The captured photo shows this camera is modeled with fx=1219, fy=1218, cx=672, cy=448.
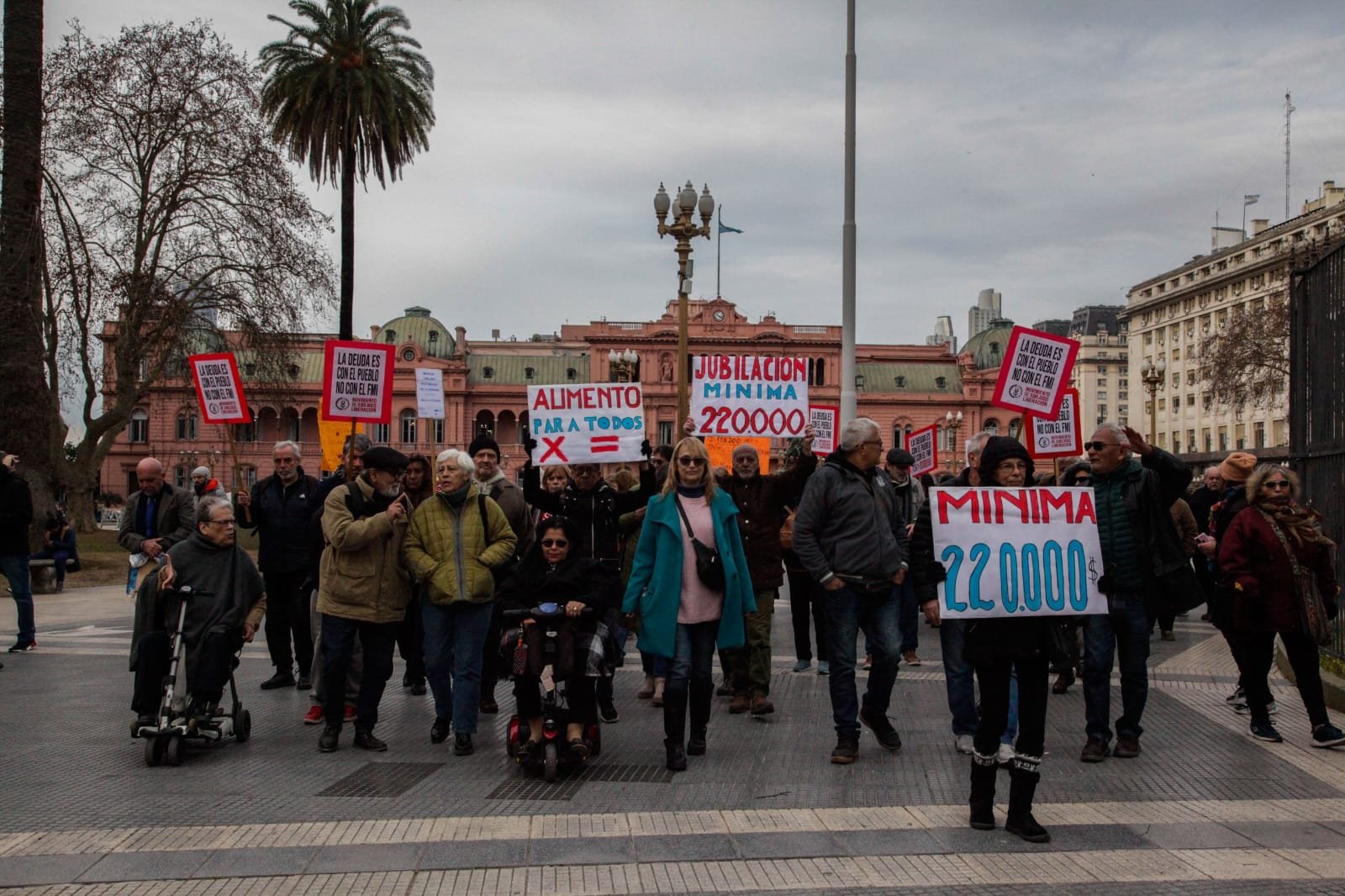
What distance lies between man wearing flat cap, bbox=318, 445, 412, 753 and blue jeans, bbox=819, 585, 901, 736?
8.99 feet

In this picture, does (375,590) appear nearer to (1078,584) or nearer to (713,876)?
(713,876)

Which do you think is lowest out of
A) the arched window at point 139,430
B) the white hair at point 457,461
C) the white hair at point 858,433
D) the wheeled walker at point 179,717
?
the wheeled walker at point 179,717

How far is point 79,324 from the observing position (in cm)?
3073

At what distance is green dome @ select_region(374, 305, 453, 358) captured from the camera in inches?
3856

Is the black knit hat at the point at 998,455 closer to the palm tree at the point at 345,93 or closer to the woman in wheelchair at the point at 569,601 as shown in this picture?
the woman in wheelchair at the point at 569,601

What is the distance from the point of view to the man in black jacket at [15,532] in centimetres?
1120

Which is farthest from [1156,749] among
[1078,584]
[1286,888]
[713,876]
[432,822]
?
[432,822]

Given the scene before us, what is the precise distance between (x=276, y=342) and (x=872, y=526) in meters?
28.8

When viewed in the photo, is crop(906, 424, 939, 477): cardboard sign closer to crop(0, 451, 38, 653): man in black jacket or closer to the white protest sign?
the white protest sign

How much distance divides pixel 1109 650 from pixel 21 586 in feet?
32.7

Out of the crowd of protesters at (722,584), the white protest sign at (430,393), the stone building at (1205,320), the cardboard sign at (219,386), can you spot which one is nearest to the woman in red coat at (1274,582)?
the crowd of protesters at (722,584)

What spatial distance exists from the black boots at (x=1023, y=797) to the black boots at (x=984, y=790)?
0.38 feet

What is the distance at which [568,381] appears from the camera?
314 ft

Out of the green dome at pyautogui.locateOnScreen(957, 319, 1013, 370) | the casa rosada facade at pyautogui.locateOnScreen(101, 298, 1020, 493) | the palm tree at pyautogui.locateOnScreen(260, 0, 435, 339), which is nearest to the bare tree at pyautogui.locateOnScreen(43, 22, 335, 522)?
the palm tree at pyautogui.locateOnScreen(260, 0, 435, 339)
